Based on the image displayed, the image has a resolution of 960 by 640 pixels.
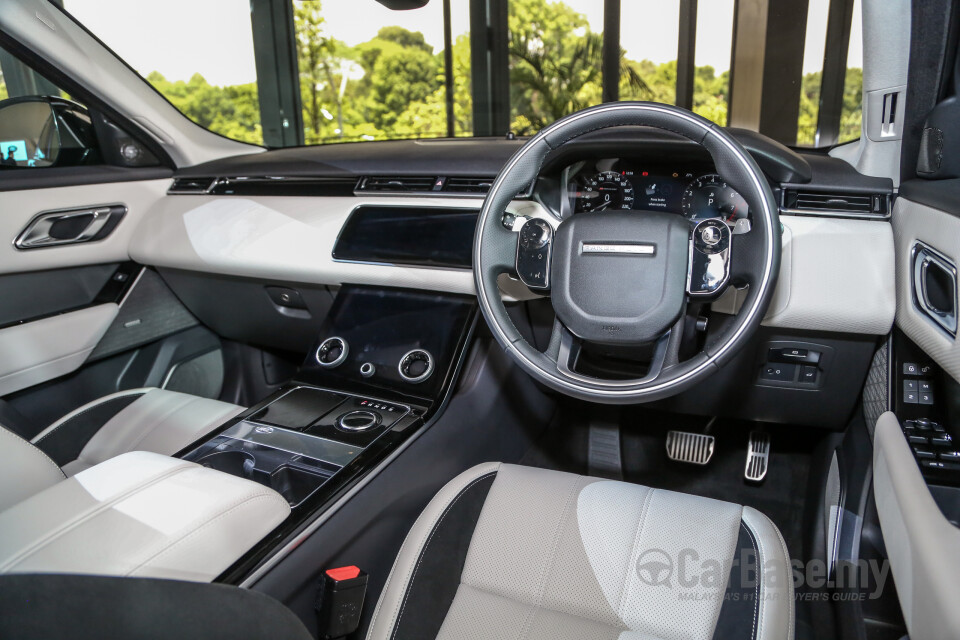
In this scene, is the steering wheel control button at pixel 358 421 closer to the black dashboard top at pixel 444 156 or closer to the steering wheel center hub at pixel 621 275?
the steering wheel center hub at pixel 621 275

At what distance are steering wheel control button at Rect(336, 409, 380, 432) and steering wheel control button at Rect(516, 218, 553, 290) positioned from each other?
475mm

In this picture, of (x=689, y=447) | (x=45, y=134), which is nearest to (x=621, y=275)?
(x=689, y=447)

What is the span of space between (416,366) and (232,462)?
514mm

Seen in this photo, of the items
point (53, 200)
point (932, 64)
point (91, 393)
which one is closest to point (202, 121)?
point (53, 200)

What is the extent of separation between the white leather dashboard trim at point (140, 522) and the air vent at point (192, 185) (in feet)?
4.05

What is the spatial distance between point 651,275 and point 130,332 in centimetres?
173

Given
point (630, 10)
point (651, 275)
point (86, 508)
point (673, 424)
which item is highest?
point (630, 10)

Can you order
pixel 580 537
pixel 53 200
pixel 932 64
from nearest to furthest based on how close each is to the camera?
pixel 580 537
pixel 932 64
pixel 53 200

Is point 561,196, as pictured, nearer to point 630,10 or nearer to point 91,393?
point 91,393

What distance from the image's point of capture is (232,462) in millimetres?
1334

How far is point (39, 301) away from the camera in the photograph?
6.26 feet

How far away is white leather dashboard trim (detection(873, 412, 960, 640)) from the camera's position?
0.81 metres

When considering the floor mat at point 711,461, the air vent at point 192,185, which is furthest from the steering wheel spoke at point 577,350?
the air vent at point 192,185

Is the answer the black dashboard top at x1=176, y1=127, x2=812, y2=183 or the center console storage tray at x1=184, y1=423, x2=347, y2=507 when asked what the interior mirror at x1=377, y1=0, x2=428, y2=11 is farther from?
the center console storage tray at x1=184, y1=423, x2=347, y2=507
